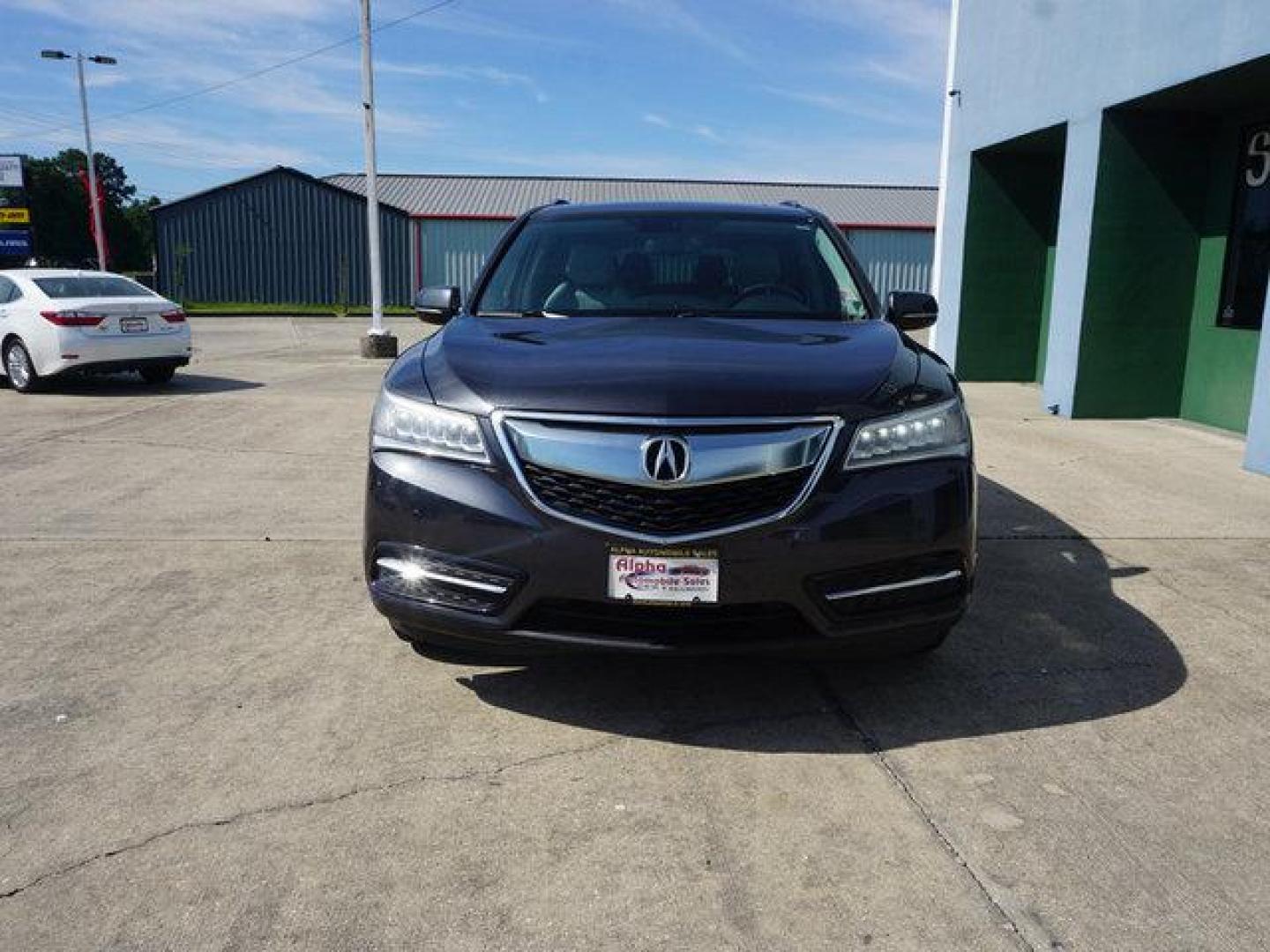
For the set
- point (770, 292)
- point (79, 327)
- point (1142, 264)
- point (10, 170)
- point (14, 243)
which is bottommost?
point (79, 327)

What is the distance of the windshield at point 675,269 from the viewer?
4.39m

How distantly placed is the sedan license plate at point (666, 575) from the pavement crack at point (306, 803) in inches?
22.7

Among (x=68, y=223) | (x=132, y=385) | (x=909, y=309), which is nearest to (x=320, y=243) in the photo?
(x=132, y=385)

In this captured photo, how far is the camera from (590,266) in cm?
461

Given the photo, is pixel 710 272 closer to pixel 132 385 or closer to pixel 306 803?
pixel 306 803

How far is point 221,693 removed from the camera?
363 cm

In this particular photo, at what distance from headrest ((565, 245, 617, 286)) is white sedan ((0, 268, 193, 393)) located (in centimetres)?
891

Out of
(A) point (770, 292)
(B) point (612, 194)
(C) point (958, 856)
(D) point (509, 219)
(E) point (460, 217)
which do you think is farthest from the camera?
(B) point (612, 194)

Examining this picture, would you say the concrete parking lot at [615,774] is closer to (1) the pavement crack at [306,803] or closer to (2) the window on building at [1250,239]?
(1) the pavement crack at [306,803]

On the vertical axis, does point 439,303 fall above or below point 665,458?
above

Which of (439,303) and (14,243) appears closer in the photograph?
(439,303)

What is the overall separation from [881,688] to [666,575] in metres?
1.15

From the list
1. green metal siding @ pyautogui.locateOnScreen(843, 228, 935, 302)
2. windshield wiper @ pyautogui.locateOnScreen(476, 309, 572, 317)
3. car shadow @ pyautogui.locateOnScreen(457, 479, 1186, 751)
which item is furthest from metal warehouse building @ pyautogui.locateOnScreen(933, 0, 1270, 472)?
green metal siding @ pyautogui.locateOnScreen(843, 228, 935, 302)

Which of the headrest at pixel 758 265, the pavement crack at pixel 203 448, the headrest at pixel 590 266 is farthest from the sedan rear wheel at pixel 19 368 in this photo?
the headrest at pixel 758 265
